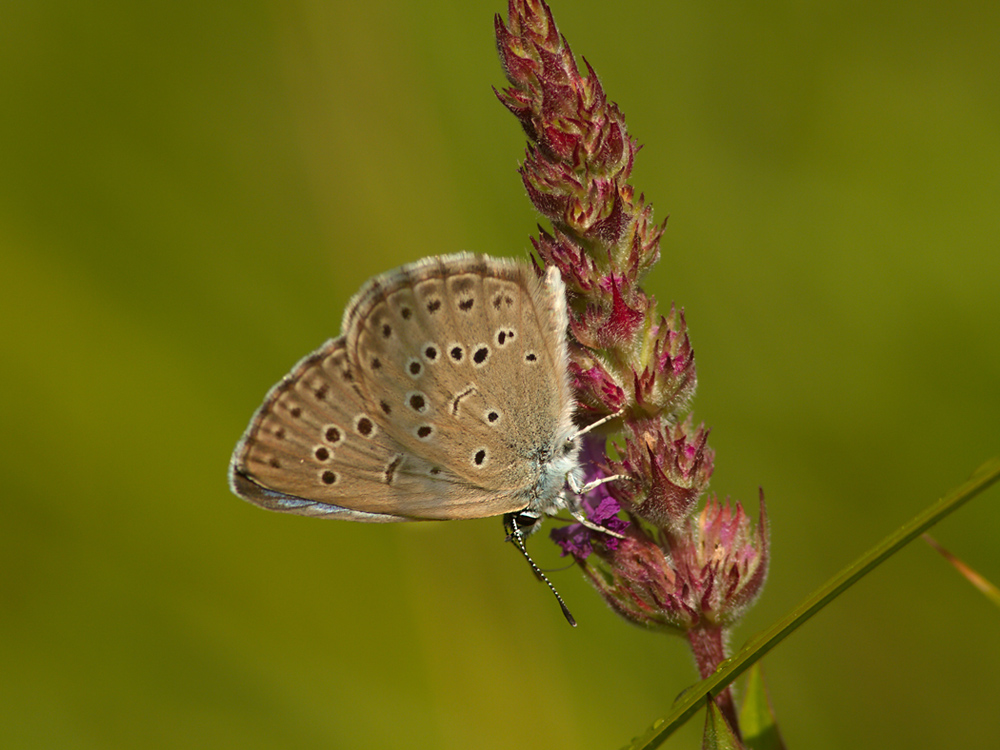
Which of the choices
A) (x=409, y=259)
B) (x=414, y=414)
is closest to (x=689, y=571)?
(x=414, y=414)

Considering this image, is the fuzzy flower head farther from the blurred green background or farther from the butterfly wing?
the blurred green background

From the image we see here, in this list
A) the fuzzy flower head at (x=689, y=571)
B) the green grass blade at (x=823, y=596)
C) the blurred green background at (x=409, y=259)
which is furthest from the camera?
the blurred green background at (x=409, y=259)

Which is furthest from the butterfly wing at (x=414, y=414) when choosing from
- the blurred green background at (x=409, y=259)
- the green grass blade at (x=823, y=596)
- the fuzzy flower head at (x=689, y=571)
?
the blurred green background at (x=409, y=259)

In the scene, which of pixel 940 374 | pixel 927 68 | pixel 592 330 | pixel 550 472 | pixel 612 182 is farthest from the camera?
pixel 927 68

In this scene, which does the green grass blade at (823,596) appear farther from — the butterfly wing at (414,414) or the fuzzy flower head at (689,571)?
the butterfly wing at (414,414)

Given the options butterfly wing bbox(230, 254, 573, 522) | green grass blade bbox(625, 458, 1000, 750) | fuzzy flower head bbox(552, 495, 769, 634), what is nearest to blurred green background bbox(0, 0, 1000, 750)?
butterfly wing bbox(230, 254, 573, 522)

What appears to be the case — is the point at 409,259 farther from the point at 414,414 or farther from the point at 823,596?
the point at 823,596

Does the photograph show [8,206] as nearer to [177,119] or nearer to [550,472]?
[177,119]

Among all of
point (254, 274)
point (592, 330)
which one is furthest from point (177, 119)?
point (592, 330)
